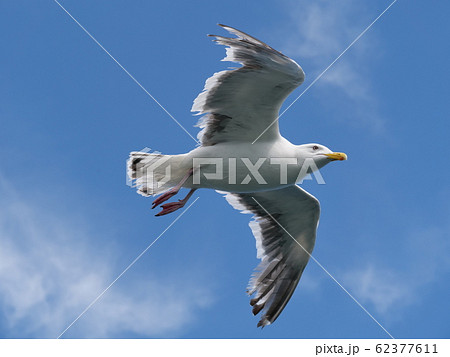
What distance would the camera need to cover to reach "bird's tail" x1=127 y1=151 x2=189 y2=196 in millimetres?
9930

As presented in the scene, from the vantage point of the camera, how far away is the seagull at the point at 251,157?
8.98 metres

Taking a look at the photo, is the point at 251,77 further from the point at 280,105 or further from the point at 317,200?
the point at 317,200

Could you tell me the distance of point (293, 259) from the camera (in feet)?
36.6

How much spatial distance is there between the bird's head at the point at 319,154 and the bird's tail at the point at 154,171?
1.66 meters

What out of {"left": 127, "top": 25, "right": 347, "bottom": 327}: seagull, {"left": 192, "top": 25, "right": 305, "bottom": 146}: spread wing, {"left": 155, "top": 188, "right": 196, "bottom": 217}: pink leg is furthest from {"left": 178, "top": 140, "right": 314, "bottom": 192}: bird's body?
{"left": 155, "top": 188, "right": 196, "bottom": 217}: pink leg

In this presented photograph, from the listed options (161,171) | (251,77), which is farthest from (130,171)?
(251,77)

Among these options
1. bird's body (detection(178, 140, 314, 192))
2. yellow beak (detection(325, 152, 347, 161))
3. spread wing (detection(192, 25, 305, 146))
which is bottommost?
bird's body (detection(178, 140, 314, 192))

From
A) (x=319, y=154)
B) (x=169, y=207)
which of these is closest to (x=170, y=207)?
(x=169, y=207)

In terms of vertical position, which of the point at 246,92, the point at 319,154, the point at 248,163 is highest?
the point at 246,92

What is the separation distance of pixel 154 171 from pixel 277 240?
2.39 metres

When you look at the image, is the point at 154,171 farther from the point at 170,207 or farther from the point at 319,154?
the point at 319,154

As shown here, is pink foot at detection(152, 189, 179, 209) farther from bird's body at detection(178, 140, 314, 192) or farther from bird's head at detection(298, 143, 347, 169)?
bird's head at detection(298, 143, 347, 169)

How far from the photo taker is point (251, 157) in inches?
384

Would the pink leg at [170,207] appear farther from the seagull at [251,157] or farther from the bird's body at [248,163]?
the bird's body at [248,163]
